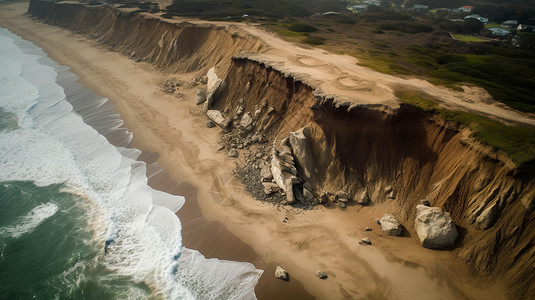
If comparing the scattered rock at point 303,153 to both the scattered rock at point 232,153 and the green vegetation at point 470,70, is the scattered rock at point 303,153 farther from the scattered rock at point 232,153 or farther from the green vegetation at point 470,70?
the green vegetation at point 470,70

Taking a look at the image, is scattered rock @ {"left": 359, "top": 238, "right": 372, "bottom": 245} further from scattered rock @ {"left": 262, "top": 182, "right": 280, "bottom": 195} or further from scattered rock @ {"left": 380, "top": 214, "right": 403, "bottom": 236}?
scattered rock @ {"left": 262, "top": 182, "right": 280, "bottom": 195}

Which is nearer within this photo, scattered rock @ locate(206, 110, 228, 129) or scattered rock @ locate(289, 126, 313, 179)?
scattered rock @ locate(289, 126, 313, 179)

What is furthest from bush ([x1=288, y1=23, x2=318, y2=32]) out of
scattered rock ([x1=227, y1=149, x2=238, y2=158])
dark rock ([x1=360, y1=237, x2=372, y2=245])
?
dark rock ([x1=360, y1=237, x2=372, y2=245])

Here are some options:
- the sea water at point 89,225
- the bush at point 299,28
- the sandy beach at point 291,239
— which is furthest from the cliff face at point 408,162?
the bush at point 299,28

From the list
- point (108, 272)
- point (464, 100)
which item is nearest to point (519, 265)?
point (464, 100)

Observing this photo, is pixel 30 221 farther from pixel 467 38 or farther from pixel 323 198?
pixel 467 38

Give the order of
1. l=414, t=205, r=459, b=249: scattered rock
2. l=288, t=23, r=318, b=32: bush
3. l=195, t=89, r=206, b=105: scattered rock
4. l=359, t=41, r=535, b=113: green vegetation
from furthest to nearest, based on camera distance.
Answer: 1. l=288, t=23, r=318, b=32: bush
2. l=195, t=89, r=206, b=105: scattered rock
3. l=359, t=41, r=535, b=113: green vegetation
4. l=414, t=205, r=459, b=249: scattered rock
